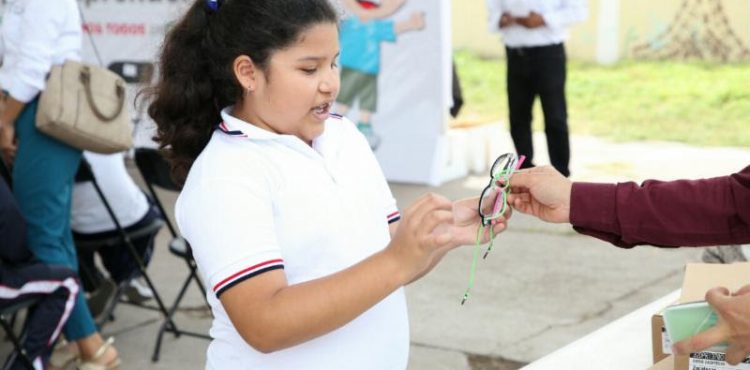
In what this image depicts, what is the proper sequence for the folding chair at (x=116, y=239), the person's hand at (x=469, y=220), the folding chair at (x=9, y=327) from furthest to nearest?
the folding chair at (x=116, y=239)
the folding chair at (x=9, y=327)
the person's hand at (x=469, y=220)

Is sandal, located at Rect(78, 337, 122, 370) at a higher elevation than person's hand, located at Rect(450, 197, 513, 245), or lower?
lower

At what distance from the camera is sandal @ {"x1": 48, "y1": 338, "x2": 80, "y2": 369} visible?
4.61m

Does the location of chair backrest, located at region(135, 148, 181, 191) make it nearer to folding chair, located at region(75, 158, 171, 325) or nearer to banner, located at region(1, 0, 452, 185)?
folding chair, located at region(75, 158, 171, 325)

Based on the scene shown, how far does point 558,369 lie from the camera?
274 cm

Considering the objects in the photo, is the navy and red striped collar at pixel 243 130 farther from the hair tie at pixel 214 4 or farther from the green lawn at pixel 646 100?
the green lawn at pixel 646 100

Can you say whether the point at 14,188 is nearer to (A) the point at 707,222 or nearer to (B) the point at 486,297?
(B) the point at 486,297

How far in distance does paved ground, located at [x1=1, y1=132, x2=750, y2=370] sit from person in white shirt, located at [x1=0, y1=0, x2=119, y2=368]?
13.5 inches

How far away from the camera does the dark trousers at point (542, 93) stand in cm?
725

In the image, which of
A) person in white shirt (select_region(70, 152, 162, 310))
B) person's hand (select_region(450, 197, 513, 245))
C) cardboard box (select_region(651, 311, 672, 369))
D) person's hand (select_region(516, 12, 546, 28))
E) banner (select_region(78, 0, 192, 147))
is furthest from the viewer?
banner (select_region(78, 0, 192, 147))

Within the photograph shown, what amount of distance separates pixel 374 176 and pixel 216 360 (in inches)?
18.3

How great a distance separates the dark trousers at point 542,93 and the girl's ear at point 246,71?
5269mm

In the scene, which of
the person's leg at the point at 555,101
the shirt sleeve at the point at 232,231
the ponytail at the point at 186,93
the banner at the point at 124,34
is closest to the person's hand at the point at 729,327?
the shirt sleeve at the point at 232,231

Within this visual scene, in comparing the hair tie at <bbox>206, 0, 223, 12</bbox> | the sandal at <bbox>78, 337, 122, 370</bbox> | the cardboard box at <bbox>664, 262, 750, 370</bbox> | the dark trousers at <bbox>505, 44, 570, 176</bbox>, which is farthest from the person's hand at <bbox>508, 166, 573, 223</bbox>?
the dark trousers at <bbox>505, 44, 570, 176</bbox>

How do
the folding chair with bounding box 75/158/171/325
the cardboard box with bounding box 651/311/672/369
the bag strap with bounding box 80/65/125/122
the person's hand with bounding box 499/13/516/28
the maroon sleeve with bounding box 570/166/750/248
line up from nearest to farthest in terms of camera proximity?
the maroon sleeve with bounding box 570/166/750/248, the cardboard box with bounding box 651/311/672/369, the bag strap with bounding box 80/65/125/122, the folding chair with bounding box 75/158/171/325, the person's hand with bounding box 499/13/516/28
